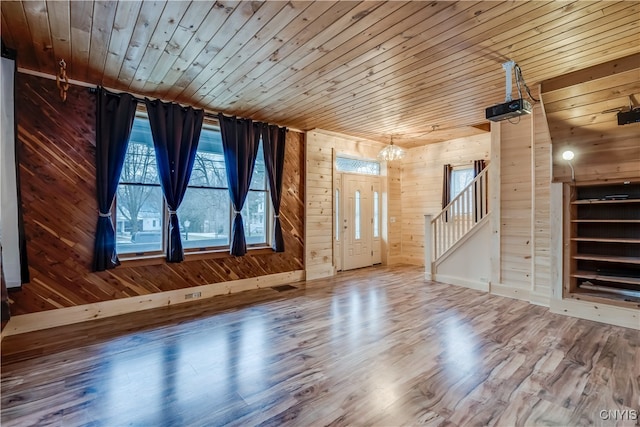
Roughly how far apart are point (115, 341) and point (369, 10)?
375 centimetres

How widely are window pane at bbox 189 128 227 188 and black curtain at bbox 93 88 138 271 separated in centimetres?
99

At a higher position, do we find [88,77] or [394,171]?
[88,77]

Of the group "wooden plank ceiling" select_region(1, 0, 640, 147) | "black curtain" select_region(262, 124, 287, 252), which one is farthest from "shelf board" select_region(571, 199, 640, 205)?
"black curtain" select_region(262, 124, 287, 252)

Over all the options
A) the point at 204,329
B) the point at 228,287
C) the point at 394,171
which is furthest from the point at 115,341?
the point at 394,171

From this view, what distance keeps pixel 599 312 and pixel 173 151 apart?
5.65 metres

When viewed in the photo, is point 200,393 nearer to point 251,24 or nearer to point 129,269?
point 129,269

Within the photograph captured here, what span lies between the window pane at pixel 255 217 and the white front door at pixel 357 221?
1.93 metres

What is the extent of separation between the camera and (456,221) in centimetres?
571

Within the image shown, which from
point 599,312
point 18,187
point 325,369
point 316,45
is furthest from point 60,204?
point 599,312

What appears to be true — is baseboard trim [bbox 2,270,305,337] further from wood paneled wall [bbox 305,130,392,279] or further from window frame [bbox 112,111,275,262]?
wood paneled wall [bbox 305,130,392,279]

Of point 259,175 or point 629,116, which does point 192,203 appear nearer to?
point 259,175

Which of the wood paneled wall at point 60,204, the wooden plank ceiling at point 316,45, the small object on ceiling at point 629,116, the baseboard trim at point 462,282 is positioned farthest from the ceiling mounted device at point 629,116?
the wood paneled wall at point 60,204

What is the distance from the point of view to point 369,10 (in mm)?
2355

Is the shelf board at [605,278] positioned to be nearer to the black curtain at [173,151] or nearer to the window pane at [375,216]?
the window pane at [375,216]
